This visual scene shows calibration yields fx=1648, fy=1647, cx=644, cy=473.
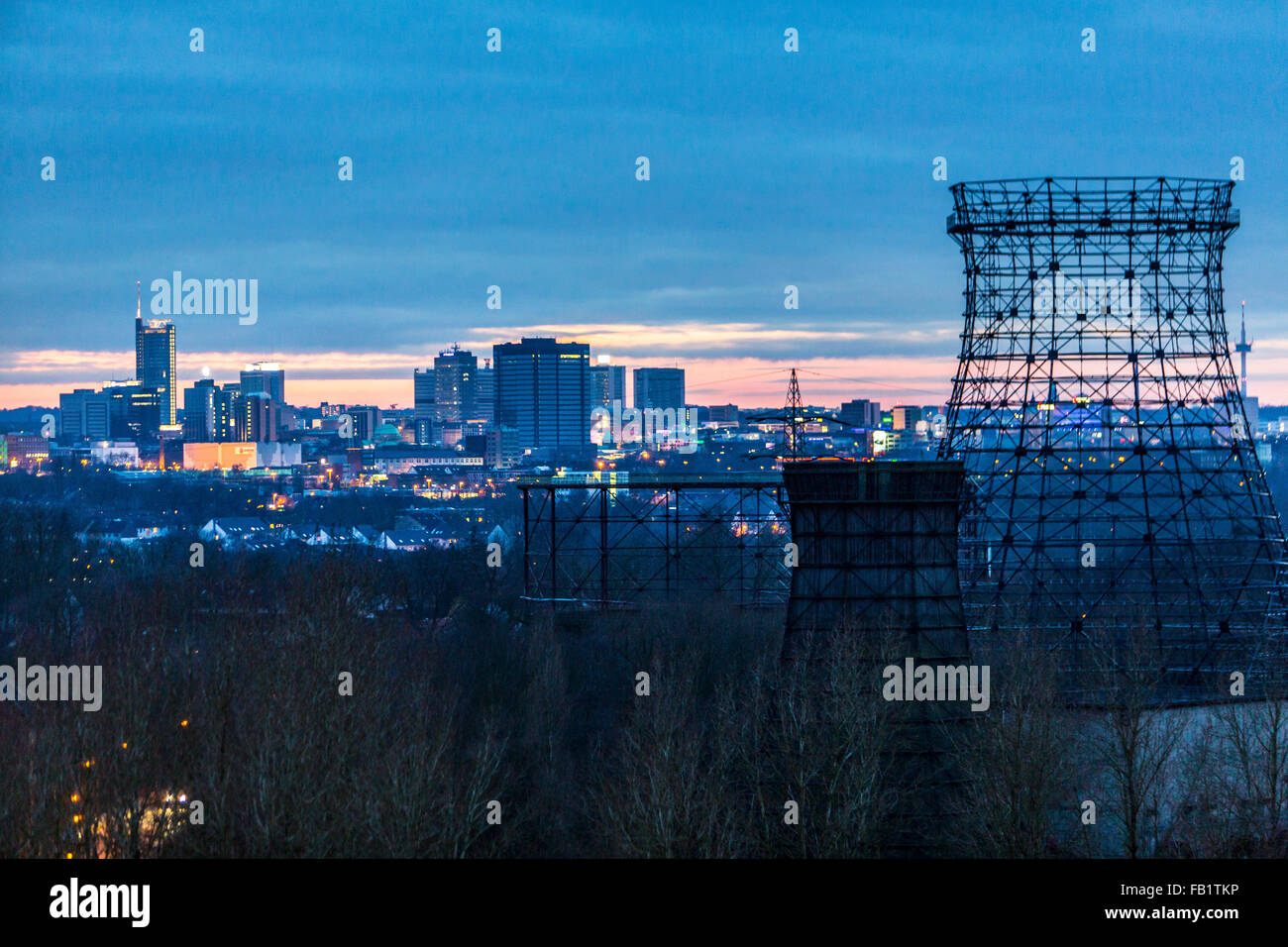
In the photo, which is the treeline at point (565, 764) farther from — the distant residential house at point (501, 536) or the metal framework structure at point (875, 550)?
the distant residential house at point (501, 536)

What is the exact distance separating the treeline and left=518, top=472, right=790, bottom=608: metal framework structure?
17.2ft

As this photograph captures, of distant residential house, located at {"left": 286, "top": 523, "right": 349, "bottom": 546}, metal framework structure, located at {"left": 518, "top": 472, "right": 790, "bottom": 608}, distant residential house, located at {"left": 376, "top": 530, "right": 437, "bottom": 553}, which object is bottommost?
distant residential house, located at {"left": 376, "top": 530, "right": 437, "bottom": 553}

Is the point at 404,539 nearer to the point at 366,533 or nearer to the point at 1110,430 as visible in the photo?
the point at 366,533

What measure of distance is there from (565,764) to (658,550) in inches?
1551

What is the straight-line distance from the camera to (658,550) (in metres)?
84.8

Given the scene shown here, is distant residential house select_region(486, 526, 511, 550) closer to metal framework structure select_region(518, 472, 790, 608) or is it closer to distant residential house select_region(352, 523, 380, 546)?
metal framework structure select_region(518, 472, 790, 608)

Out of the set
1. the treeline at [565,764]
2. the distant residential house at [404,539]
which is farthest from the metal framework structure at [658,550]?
the distant residential house at [404,539]

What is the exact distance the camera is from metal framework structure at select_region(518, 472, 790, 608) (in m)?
51.8

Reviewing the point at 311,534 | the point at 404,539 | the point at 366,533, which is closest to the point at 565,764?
the point at 311,534

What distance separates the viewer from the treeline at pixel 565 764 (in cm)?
2908

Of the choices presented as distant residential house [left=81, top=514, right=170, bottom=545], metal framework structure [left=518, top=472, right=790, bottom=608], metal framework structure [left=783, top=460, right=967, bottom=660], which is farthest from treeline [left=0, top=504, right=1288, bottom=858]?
distant residential house [left=81, top=514, right=170, bottom=545]

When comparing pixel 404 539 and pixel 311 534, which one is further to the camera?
pixel 404 539
